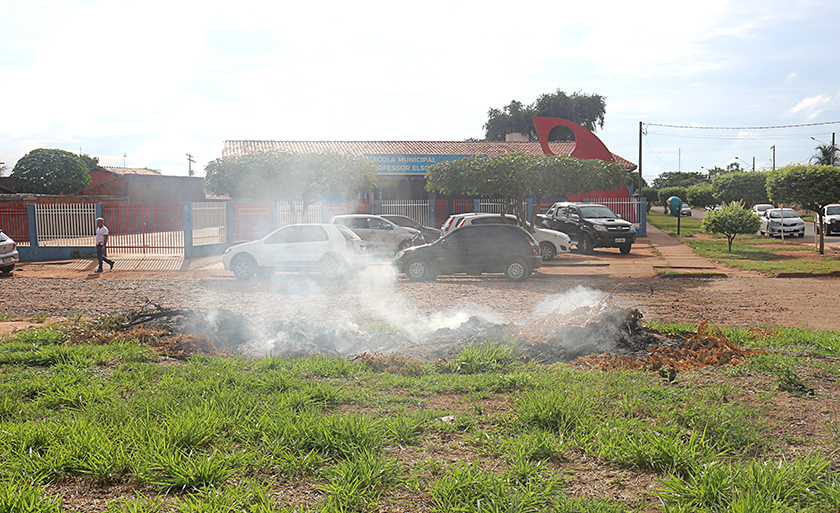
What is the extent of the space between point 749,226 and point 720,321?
14078 millimetres

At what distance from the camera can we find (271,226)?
945 inches

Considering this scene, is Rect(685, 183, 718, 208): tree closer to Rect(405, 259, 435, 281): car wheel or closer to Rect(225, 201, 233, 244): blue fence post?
Rect(225, 201, 233, 244): blue fence post

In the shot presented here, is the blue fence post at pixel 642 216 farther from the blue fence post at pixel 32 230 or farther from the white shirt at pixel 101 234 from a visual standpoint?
the blue fence post at pixel 32 230

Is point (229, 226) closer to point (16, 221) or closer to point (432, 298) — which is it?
point (16, 221)

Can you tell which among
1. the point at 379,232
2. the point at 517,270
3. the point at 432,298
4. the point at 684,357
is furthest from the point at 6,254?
the point at 684,357

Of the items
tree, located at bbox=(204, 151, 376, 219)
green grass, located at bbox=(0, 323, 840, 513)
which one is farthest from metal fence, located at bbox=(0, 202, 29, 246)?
green grass, located at bbox=(0, 323, 840, 513)

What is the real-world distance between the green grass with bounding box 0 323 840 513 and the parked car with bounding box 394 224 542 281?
8183 millimetres

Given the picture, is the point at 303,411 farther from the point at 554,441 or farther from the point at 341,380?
the point at 554,441

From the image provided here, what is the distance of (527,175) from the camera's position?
64.5ft

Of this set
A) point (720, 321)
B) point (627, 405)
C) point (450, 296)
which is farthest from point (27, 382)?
point (720, 321)

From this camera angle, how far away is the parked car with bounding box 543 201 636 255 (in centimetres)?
2108

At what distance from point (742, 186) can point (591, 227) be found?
25797mm

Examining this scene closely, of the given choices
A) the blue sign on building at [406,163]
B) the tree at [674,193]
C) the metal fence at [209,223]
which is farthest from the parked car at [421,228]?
the tree at [674,193]

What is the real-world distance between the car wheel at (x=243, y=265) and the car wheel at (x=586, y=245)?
483 inches
